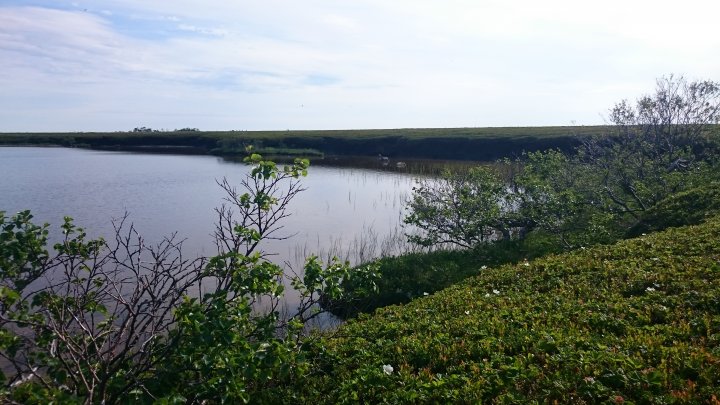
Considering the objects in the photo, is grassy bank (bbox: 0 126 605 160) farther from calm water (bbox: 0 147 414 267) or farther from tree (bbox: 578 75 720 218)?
tree (bbox: 578 75 720 218)

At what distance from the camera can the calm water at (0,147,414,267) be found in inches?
1029

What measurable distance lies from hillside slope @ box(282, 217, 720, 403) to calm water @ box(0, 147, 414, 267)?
5.49m

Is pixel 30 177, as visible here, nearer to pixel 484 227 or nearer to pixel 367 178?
pixel 367 178

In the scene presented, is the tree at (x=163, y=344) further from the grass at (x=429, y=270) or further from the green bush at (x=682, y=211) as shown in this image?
the green bush at (x=682, y=211)

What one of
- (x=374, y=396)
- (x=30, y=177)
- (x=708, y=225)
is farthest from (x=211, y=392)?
(x=30, y=177)

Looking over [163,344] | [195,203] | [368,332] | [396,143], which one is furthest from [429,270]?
[396,143]

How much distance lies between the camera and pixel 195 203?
37.0 meters

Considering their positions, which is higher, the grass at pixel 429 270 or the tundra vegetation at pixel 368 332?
the tundra vegetation at pixel 368 332

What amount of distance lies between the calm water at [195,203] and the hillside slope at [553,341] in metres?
5.49

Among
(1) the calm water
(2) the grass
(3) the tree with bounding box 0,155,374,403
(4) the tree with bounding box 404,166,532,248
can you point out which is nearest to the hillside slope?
(3) the tree with bounding box 0,155,374,403

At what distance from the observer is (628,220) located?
21781 mm

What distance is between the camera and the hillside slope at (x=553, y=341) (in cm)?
651

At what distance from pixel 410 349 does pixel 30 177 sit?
178 feet

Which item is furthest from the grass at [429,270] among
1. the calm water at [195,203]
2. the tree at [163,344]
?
the tree at [163,344]
